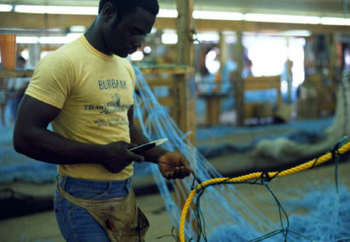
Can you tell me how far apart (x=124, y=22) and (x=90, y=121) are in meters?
0.37

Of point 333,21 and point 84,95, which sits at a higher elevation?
point 333,21

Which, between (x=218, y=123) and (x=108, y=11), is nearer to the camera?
(x=108, y=11)

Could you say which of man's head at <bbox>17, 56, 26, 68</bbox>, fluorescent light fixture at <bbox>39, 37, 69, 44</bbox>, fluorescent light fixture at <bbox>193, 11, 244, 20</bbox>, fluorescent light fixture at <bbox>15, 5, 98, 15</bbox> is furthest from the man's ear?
fluorescent light fixture at <bbox>193, 11, 244, 20</bbox>

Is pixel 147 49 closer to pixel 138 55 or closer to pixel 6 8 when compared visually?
pixel 138 55

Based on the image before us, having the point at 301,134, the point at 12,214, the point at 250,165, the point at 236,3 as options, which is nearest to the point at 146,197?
the point at 12,214

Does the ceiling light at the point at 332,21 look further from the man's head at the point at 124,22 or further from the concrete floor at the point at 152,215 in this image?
the man's head at the point at 124,22

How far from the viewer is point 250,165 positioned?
241 inches

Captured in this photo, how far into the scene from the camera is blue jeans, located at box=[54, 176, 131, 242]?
4.97 ft

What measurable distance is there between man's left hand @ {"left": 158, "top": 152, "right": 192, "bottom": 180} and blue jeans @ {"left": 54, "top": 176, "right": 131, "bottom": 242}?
25 cm

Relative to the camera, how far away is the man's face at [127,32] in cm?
152

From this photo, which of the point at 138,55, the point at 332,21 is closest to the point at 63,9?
the point at 138,55

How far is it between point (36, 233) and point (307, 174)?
12.2 feet

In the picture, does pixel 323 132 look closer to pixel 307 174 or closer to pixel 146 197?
pixel 307 174

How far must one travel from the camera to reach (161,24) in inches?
234
